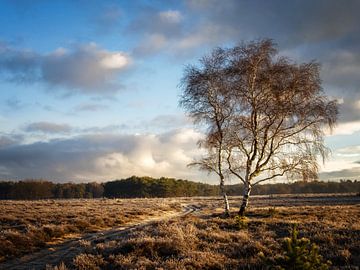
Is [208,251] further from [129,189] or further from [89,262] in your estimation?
[129,189]

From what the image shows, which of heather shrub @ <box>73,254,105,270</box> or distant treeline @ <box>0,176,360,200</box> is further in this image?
distant treeline @ <box>0,176,360,200</box>

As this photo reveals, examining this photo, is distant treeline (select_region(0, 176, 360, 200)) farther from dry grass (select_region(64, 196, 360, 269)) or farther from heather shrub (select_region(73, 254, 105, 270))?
heather shrub (select_region(73, 254, 105, 270))

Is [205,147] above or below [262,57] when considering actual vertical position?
below

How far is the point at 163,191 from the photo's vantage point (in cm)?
13400

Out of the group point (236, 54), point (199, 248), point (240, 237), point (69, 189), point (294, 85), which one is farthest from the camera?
point (69, 189)

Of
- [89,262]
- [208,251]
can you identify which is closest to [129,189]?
[208,251]

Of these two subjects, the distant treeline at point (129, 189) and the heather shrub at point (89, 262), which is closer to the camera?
the heather shrub at point (89, 262)

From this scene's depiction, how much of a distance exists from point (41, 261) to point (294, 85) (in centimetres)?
2186

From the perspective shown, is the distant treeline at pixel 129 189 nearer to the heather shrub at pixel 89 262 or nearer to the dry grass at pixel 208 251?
the dry grass at pixel 208 251

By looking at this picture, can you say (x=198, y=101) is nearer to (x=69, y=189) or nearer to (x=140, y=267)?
(x=140, y=267)

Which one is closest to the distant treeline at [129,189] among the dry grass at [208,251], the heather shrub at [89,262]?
the dry grass at [208,251]

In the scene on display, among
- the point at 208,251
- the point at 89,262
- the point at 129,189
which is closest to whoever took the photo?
the point at 89,262

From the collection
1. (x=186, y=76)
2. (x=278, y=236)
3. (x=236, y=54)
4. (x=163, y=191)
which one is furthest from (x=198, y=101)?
(x=163, y=191)

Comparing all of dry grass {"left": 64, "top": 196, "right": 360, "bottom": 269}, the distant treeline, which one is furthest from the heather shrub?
the distant treeline
